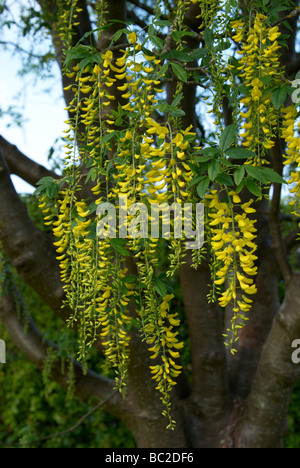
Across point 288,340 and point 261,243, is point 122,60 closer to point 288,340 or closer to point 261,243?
point 288,340

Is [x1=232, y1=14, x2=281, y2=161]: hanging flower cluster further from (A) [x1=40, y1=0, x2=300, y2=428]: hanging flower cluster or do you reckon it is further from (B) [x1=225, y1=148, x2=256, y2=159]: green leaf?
(B) [x1=225, y1=148, x2=256, y2=159]: green leaf

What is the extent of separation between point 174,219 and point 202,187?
9 centimetres

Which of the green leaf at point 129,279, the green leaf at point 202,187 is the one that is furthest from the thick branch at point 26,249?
the green leaf at point 202,187

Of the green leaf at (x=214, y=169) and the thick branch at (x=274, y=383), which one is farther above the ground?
the green leaf at (x=214, y=169)

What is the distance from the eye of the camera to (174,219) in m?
1.00

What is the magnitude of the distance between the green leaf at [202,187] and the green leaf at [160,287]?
0.23m

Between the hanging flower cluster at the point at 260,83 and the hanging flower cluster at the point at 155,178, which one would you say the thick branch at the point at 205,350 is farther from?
the hanging flower cluster at the point at 260,83

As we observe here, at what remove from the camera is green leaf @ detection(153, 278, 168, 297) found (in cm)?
105

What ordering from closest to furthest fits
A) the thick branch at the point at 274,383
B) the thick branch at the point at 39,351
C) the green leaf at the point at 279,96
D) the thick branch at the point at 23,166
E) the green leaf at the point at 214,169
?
the green leaf at the point at 214,169
the green leaf at the point at 279,96
the thick branch at the point at 274,383
the thick branch at the point at 23,166
the thick branch at the point at 39,351

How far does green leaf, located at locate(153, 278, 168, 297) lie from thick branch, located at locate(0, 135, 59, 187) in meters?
1.27

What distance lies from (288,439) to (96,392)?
157 cm

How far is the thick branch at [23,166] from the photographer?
2250 mm

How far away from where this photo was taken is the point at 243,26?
1.30 meters
